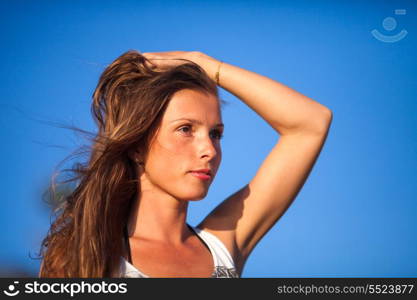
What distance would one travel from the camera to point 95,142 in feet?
10.5

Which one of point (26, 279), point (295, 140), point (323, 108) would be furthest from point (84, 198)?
point (323, 108)

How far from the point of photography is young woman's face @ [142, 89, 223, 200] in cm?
300

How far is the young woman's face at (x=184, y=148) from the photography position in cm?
300

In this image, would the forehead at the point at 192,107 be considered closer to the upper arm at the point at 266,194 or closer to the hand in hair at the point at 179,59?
the hand in hair at the point at 179,59

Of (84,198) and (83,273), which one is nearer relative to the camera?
(83,273)

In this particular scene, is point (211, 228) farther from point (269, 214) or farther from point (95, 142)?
point (95, 142)

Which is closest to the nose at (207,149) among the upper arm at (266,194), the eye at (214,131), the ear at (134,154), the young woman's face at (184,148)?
the young woman's face at (184,148)

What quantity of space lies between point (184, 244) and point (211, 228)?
0.96ft

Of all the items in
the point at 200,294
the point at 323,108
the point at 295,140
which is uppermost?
the point at 323,108

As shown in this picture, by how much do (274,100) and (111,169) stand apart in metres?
1.25

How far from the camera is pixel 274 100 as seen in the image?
3465 mm

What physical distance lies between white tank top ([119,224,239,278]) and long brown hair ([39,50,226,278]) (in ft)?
0.23

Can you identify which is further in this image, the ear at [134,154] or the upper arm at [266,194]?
the upper arm at [266,194]

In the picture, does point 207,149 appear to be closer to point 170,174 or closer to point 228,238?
point 170,174
